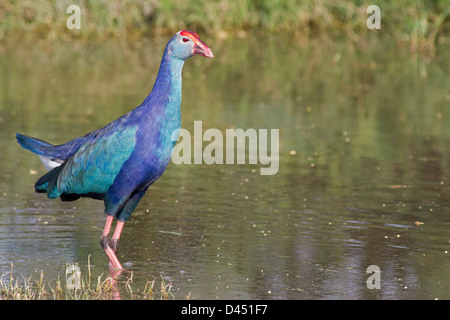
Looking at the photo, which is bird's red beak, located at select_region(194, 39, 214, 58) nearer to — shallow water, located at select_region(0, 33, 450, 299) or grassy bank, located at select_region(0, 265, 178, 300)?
shallow water, located at select_region(0, 33, 450, 299)

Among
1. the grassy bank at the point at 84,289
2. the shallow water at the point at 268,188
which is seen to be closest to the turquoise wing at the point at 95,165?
the shallow water at the point at 268,188

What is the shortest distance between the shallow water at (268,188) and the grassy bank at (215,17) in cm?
267

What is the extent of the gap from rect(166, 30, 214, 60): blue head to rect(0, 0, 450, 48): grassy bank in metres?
13.9

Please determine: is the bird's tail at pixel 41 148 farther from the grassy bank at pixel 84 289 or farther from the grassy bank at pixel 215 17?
the grassy bank at pixel 215 17

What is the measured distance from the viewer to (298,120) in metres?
13.4

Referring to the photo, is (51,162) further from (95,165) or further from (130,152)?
(130,152)

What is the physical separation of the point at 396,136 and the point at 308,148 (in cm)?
136

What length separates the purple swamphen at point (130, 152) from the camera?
673 cm

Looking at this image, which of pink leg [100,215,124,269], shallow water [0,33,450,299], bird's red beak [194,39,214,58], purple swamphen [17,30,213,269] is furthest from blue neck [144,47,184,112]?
shallow water [0,33,450,299]

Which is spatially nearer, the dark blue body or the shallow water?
the dark blue body

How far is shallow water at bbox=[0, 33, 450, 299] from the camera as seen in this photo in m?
6.97

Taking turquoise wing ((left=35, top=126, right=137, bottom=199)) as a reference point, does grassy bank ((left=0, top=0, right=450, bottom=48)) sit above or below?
above

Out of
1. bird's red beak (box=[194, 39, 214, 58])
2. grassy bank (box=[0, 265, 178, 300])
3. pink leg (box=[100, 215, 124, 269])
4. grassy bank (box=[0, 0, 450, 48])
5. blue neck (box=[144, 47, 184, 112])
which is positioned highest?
grassy bank (box=[0, 0, 450, 48])

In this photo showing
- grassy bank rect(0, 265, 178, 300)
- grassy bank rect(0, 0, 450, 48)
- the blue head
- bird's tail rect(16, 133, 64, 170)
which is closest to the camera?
grassy bank rect(0, 265, 178, 300)
